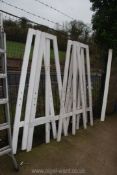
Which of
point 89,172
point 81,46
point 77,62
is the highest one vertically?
point 81,46

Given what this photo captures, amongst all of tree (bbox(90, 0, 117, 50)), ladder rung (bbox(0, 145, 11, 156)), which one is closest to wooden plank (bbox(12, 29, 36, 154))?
ladder rung (bbox(0, 145, 11, 156))

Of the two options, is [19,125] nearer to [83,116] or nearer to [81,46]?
[83,116]

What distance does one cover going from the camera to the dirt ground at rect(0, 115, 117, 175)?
11.2ft

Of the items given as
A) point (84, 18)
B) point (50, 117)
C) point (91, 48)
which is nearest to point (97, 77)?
point (91, 48)

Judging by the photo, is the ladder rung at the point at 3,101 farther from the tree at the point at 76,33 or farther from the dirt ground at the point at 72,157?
the tree at the point at 76,33

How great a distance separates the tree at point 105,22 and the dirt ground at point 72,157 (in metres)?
3.19

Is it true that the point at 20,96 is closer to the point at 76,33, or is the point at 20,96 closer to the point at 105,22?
the point at 76,33

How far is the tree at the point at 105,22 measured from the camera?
708cm

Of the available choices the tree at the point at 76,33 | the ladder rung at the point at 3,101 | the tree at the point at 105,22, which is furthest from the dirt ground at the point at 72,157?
the tree at the point at 105,22

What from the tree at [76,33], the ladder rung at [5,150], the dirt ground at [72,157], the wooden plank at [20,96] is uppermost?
the tree at [76,33]

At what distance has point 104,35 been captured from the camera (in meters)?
7.24

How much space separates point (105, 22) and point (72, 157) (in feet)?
16.0

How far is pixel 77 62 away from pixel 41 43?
1.10m

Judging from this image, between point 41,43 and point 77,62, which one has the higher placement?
point 41,43
